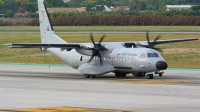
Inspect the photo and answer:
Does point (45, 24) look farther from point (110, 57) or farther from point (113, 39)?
point (113, 39)

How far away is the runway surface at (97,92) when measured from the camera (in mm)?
23312

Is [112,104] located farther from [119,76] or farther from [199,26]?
[199,26]

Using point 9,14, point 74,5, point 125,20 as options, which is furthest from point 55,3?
point 125,20

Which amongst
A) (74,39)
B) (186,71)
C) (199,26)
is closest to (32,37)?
(74,39)

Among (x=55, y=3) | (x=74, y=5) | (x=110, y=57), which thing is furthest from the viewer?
(x=74, y=5)

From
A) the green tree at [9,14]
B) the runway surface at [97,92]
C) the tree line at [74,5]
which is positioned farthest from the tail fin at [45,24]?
the green tree at [9,14]

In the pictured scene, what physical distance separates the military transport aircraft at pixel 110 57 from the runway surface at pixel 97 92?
27.3 inches

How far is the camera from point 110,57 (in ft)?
124

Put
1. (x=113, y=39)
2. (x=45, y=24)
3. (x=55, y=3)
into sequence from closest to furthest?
(x=45, y=24)
(x=113, y=39)
(x=55, y=3)

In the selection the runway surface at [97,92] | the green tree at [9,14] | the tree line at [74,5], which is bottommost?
the green tree at [9,14]

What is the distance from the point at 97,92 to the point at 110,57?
29.1 ft

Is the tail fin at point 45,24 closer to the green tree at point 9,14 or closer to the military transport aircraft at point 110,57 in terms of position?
the military transport aircraft at point 110,57

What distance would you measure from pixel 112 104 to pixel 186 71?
19432 mm

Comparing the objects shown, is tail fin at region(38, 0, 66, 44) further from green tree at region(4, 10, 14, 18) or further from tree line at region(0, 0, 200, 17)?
green tree at region(4, 10, 14, 18)
